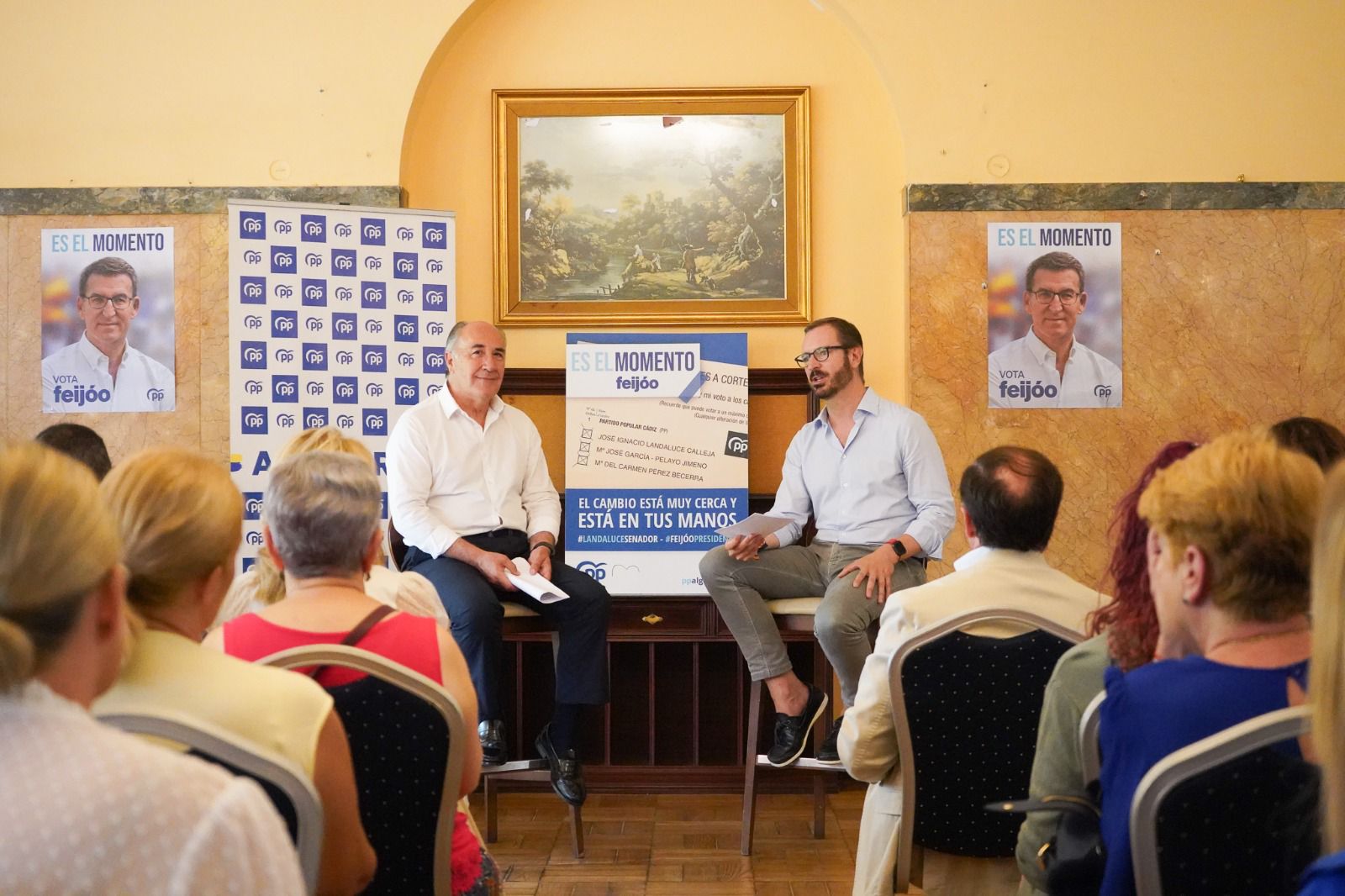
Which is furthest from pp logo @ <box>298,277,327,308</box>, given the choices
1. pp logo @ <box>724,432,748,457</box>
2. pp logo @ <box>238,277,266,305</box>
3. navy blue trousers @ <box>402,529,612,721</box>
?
pp logo @ <box>724,432,748,457</box>

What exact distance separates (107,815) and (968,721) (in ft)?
5.40

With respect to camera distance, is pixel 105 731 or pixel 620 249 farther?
pixel 620 249

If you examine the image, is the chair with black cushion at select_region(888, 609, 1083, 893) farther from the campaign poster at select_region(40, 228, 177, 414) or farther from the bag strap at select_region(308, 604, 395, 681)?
the campaign poster at select_region(40, 228, 177, 414)

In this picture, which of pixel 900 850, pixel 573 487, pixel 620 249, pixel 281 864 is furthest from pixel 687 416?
pixel 281 864

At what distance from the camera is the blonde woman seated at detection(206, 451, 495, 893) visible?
177 centimetres

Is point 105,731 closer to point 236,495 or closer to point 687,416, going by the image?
point 236,495

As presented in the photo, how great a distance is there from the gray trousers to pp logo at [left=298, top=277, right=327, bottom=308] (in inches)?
75.4

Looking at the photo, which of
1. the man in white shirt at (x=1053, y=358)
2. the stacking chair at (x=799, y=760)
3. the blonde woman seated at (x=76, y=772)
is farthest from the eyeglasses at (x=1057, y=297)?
the blonde woman seated at (x=76, y=772)

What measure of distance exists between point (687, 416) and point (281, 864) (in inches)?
164

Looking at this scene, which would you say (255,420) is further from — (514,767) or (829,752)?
(829,752)

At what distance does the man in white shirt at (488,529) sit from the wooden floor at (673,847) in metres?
0.27

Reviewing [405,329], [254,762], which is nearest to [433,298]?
[405,329]

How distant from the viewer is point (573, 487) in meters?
5.05

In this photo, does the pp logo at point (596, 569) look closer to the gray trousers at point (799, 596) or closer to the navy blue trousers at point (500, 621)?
the navy blue trousers at point (500, 621)
